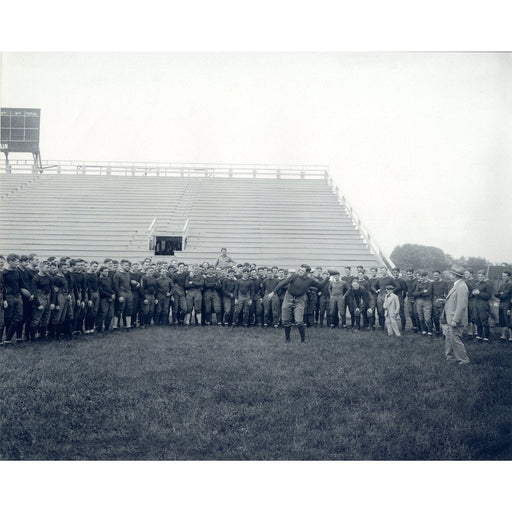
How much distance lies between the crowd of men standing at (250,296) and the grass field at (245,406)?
7.00ft

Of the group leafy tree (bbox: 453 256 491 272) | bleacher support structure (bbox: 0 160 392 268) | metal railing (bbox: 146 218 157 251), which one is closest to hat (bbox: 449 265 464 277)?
leafy tree (bbox: 453 256 491 272)

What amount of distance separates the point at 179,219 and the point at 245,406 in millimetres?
8965

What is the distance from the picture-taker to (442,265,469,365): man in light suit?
8211 millimetres

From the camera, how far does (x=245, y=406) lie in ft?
19.5

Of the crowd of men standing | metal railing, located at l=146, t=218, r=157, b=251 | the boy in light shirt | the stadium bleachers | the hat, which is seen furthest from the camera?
metal railing, located at l=146, t=218, r=157, b=251

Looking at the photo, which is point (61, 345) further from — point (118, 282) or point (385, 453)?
point (385, 453)

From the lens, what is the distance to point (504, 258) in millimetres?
7676

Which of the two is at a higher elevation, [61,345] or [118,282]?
[118,282]

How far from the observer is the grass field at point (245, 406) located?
528cm

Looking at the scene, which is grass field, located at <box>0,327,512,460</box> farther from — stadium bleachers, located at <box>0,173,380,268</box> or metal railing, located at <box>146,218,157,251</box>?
metal railing, located at <box>146,218,157,251</box>

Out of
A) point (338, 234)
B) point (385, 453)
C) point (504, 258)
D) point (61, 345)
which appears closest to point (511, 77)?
point (504, 258)

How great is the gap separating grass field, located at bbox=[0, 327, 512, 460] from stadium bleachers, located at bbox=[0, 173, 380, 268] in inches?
183

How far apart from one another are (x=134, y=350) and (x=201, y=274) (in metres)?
4.13

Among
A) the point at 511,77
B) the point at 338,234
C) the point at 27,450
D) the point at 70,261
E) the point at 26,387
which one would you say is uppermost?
the point at 511,77
